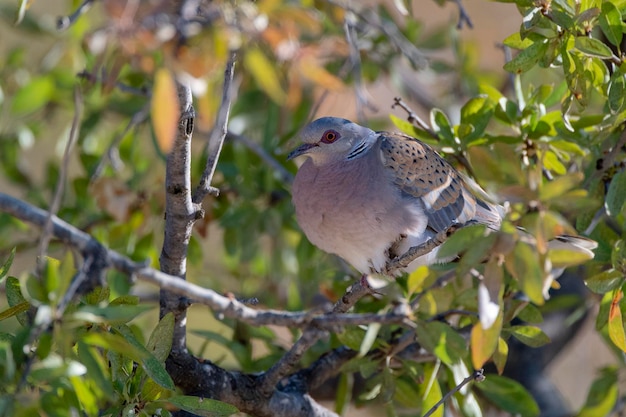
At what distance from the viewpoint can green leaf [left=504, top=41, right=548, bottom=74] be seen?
2264 millimetres

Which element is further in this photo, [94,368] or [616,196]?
[616,196]

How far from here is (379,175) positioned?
2.81 metres

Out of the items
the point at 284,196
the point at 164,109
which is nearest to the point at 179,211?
the point at 164,109

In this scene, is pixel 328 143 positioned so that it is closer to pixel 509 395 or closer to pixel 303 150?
pixel 303 150

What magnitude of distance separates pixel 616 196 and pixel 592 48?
1.57 ft

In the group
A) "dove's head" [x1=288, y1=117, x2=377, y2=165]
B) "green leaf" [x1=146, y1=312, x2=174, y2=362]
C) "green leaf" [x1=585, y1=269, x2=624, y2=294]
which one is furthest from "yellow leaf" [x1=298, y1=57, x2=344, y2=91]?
"dove's head" [x1=288, y1=117, x2=377, y2=165]

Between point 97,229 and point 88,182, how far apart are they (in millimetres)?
253

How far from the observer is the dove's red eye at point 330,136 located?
3.01 meters

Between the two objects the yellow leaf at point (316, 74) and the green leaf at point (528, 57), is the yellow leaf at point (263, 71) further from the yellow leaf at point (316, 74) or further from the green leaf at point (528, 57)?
the green leaf at point (528, 57)

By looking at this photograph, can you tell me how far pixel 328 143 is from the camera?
301cm

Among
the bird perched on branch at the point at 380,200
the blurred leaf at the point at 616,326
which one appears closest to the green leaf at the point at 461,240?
the blurred leaf at the point at 616,326

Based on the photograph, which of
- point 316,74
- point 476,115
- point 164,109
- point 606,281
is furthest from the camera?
point 476,115

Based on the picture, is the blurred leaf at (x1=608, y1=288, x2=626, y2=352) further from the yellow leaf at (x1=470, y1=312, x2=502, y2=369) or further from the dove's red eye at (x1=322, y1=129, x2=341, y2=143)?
the dove's red eye at (x1=322, y1=129, x2=341, y2=143)

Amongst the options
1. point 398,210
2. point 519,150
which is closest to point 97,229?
point 398,210
